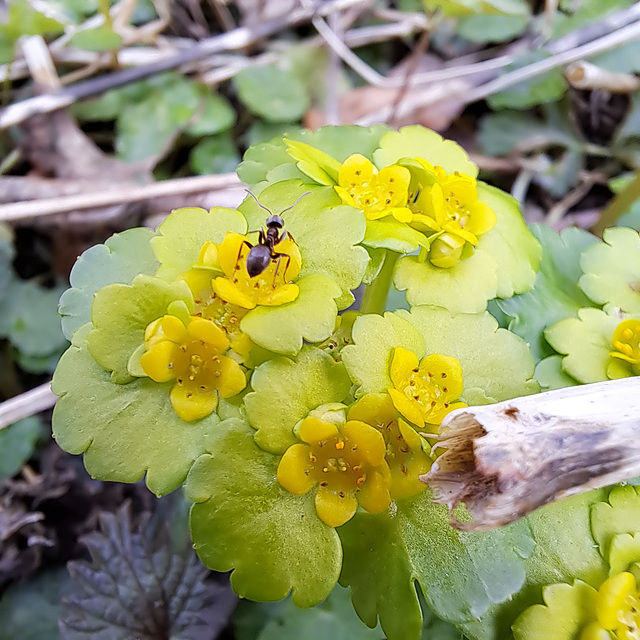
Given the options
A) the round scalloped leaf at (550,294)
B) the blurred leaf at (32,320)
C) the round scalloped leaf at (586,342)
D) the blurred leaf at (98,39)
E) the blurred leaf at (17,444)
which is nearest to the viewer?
the round scalloped leaf at (586,342)

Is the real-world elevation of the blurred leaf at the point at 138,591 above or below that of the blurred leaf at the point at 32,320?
below

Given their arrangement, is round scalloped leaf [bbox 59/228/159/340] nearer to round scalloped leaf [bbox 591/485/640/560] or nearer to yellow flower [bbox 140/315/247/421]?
yellow flower [bbox 140/315/247/421]

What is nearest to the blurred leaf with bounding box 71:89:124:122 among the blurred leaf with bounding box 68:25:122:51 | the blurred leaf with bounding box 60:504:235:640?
the blurred leaf with bounding box 68:25:122:51

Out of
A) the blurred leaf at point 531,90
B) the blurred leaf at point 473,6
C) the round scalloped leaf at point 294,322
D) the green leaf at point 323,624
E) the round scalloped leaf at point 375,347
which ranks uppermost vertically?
the blurred leaf at point 473,6

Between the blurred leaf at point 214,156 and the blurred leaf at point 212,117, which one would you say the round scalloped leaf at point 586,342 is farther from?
the blurred leaf at point 212,117

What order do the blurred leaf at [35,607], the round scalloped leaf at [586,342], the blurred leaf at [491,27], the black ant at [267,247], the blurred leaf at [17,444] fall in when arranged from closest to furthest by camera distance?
the black ant at [267,247] → the round scalloped leaf at [586,342] → the blurred leaf at [35,607] → the blurred leaf at [17,444] → the blurred leaf at [491,27]

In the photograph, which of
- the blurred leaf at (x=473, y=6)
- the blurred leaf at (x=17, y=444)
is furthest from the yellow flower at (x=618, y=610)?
the blurred leaf at (x=473, y=6)

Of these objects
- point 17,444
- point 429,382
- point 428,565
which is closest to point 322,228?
point 429,382
